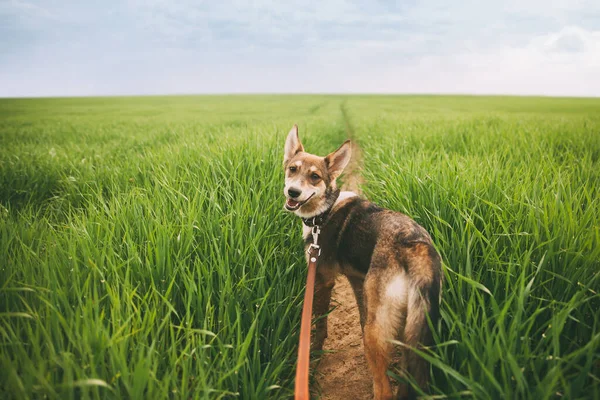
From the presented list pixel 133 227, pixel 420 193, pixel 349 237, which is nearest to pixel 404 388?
pixel 349 237

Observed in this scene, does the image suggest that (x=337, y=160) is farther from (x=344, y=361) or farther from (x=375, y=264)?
(x=344, y=361)

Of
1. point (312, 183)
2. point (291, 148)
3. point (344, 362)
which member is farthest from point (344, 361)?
point (291, 148)

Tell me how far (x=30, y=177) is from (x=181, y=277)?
4.23m

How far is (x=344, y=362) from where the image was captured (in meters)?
2.12

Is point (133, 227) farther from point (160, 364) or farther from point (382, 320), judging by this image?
point (382, 320)

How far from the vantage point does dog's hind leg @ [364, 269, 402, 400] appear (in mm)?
1487

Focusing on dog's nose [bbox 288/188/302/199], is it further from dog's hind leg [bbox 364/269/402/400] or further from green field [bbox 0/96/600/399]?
dog's hind leg [bbox 364/269/402/400]

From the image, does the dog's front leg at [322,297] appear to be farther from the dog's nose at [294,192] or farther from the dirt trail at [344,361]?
the dog's nose at [294,192]

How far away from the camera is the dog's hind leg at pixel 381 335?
1487mm

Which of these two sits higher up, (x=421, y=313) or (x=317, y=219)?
(x=317, y=219)

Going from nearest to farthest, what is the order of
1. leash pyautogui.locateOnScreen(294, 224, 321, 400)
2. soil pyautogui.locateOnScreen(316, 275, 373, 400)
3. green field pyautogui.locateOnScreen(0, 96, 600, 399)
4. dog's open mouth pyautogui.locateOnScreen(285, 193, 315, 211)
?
leash pyautogui.locateOnScreen(294, 224, 321, 400) < green field pyautogui.locateOnScreen(0, 96, 600, 399) < soil pyautogui.locateOnScreen(316, 275, 373, 400) < dog's open mouth pyautogui.locateOnScreen(285, 193, 315, 211)

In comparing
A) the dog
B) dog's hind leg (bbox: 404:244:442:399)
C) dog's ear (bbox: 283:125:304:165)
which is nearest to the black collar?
the dog

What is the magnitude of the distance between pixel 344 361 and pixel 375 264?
35.5 inches

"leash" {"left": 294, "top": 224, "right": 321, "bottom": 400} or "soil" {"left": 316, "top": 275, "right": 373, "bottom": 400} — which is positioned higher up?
"leash" {"left": 294, "top": 224, "right": 321, "bottom": 400}
